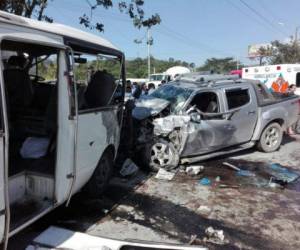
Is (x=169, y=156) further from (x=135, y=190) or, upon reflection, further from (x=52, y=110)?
(x=52, y=110)

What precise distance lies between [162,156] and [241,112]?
7.17ft

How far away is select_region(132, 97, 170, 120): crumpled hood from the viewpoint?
7391 mm

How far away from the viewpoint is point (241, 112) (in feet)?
26.0

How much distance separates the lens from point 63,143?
397cm

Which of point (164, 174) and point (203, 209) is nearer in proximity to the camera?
point (203, 209)

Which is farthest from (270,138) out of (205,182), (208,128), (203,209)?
(203,209)

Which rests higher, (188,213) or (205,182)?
(205,182)

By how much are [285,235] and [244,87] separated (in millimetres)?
4314

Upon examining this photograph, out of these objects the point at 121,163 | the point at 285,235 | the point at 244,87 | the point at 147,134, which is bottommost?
the point at 285,235

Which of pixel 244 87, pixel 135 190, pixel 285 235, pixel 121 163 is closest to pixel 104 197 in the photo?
pixel 135 190

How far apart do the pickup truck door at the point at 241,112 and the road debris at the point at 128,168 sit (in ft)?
7.13

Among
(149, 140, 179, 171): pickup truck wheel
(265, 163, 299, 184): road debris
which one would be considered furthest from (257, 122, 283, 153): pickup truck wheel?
(149, 140, 179, 171): pickup truck wheel

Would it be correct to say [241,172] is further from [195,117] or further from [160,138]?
[160,138]

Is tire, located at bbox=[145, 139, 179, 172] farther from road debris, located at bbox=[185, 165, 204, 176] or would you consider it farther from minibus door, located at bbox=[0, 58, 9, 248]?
minibus door, located at bbox=[0, 58, 9, 248]
